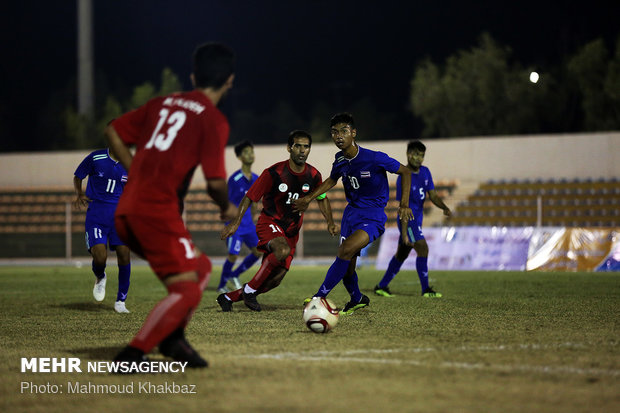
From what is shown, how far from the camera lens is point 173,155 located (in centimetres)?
558

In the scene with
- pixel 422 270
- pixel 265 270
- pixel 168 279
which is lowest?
pixel 422 270

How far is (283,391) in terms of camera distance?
4.81 metres

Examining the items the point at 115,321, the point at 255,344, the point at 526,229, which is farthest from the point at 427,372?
the point at 526,229

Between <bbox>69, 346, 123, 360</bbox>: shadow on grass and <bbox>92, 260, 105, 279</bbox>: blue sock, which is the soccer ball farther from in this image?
<bbox>92, 260, 105, 279</bbox>: blue sock

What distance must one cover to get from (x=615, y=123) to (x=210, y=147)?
126 ft

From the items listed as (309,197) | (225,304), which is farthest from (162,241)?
(225,304)

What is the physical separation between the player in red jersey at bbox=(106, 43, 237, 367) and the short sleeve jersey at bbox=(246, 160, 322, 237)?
424 centimetres

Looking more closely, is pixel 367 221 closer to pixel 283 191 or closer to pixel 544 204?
pixel 283 191

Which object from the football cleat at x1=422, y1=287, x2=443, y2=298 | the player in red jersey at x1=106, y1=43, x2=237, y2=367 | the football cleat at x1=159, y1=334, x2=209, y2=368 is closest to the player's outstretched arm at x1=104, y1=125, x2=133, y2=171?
the player in red jersey at x1=106, y1=43, x2=237, y2=367

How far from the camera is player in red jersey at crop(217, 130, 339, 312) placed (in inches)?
388

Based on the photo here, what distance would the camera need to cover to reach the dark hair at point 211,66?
5793mm

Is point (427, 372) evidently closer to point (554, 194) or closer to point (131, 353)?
point (131, 353)

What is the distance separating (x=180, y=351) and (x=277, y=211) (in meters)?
4.52

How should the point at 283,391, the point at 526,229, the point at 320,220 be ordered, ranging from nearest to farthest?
the point at 283,391 → the point at 526,229 → the point at 320,220
